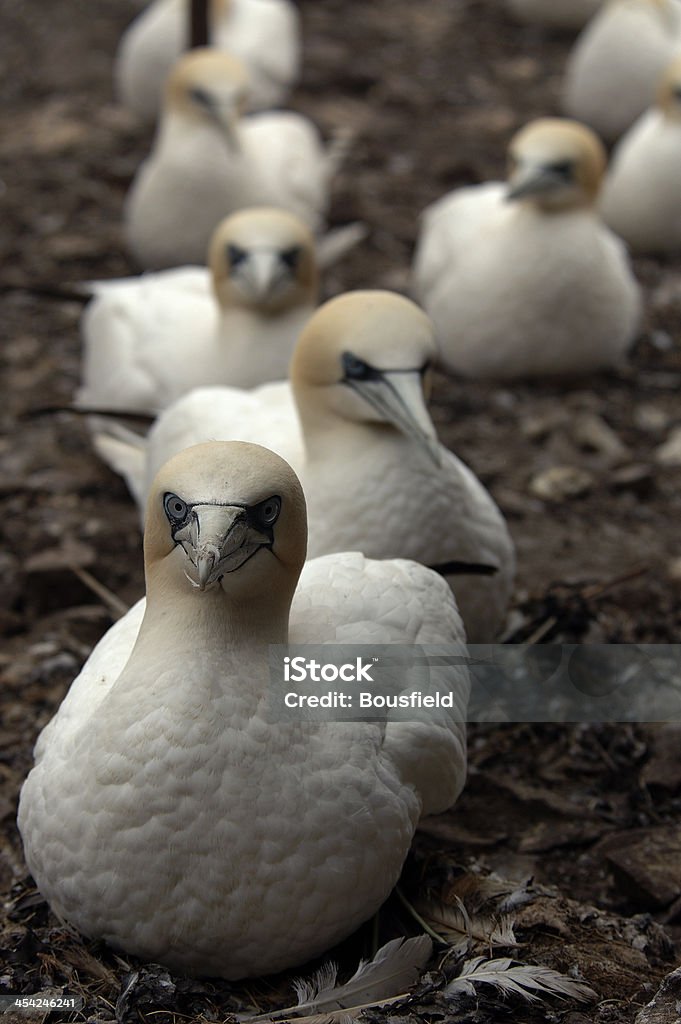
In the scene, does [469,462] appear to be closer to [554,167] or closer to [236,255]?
[236,255]

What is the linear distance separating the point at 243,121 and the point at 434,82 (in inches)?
78.9

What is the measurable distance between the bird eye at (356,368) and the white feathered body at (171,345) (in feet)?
4.18

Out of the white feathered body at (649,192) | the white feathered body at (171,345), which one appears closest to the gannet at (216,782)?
the white feathered body at (171,345)

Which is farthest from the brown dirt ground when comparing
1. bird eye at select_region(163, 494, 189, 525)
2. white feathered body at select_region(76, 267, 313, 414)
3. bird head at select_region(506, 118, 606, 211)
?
bird eye at select_region(163, 494, 189, 525)

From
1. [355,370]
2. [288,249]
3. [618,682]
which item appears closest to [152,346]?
[288,249]

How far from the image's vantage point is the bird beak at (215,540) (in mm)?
2426

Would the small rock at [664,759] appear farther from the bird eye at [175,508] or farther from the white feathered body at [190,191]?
the white feathered body at [190,191]

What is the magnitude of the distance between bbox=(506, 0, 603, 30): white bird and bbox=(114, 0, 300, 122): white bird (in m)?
1.87

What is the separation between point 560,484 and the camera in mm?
4934

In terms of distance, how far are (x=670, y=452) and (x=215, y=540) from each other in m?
3.08

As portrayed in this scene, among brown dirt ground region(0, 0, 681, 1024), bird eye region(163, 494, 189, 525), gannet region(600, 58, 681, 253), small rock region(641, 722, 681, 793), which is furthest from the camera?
gannet region(600, 58, 681, 253)

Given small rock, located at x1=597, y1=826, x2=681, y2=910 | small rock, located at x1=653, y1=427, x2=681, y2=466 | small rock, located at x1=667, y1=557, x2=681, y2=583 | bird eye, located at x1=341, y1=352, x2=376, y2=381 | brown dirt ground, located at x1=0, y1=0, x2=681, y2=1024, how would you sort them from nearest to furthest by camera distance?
brown dirt ground, located at x1=0, y1=0, x2=681, y2=1024, small rock, located at x1=597, y1=826, x2=681, y2=910, bird eye, located at x1=341, y1=352, x2=376, y2=381, small rock, located at x1=667, y1=557, x2=681, y2=583, small rock, located at x1=653, y1=427, x2=681, y2=466

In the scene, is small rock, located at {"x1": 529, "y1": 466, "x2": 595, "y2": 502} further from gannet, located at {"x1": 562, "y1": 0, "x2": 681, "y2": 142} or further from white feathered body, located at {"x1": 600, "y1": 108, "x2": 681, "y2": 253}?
gannet, located at {"x1": 562, "y1": 0, "x2": 681, "y2": 142}

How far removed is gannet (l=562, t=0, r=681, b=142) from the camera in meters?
7.75
